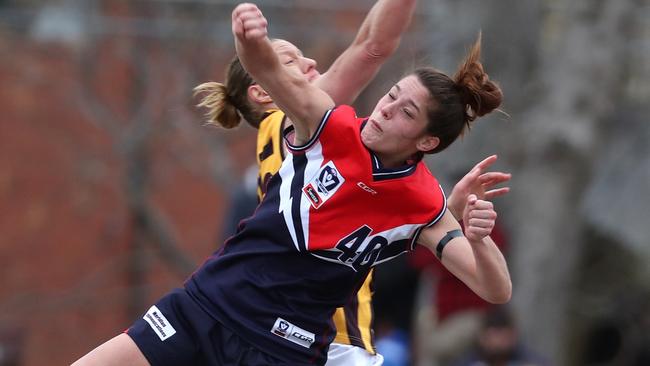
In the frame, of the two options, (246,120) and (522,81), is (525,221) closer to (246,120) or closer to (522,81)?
(522,81)

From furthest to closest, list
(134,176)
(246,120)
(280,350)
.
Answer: (134,176), (246,120), (280,350)

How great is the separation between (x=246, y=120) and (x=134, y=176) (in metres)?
8.99

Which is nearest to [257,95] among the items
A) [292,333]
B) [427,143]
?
[427,143]

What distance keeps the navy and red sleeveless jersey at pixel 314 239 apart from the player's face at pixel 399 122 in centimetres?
5

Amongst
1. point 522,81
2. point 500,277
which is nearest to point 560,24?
point 522,81

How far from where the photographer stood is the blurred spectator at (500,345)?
27.3ft

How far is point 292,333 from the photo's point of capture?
15.2ft

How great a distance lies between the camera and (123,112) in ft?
49.3

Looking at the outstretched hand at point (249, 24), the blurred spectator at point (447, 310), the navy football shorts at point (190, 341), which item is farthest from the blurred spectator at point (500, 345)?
the outstretched hand at point (249, 24)

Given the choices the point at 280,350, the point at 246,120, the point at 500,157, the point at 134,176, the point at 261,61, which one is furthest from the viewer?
the point at 134,176

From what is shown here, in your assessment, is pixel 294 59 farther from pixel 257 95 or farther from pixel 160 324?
pixel 160 324

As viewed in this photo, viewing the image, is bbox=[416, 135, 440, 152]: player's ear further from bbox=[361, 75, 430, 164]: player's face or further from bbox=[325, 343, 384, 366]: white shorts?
bbox=[325, 343, 384, 366]: white shorts

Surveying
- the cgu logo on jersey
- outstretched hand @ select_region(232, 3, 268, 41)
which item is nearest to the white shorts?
the cgu logo on jersey

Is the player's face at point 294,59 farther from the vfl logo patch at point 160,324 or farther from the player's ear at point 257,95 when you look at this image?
the vfl logo patch at point 160,324
